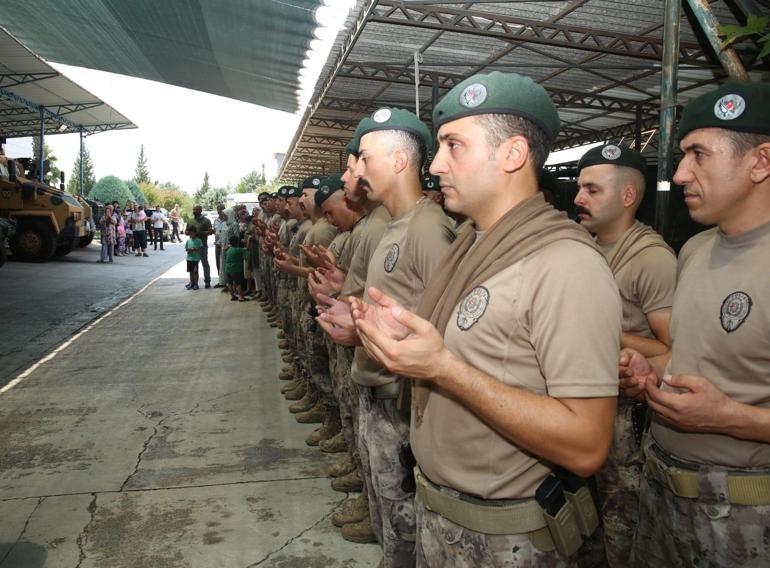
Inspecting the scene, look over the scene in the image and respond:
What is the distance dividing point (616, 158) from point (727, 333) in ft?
4.65

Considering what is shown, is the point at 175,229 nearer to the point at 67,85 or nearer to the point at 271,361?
the point at 67,85

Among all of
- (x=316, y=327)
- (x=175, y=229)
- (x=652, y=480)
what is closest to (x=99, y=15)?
(x=316, y=327)

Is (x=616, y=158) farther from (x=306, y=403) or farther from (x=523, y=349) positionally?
(x=306, y=403)

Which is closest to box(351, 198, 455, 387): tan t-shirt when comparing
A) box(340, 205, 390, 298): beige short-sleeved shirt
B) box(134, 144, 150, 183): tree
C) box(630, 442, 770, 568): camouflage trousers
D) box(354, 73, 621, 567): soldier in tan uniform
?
box(340, 205, 390, 298): beige short-sleeved shirt

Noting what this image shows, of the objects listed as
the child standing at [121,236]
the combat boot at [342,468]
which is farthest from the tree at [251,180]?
the combat boot at [342,468]

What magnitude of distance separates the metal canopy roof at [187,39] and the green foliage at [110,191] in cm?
2237

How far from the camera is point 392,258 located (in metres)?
2.65

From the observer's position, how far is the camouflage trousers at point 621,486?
9.05ft

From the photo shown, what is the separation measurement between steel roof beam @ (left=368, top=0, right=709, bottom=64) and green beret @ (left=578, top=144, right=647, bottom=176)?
17.5 feet

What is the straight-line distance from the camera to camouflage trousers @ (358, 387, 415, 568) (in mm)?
2627

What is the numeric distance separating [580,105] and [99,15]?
9000mm

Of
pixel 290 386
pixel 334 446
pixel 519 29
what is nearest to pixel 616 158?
pixel 334 446

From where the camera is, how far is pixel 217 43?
36.5 feet

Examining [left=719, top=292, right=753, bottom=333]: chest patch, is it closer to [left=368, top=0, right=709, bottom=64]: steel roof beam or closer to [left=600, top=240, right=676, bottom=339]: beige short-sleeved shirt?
[left=600, top=240, right=676, bottom=339]: beige short-sleeved shirt
